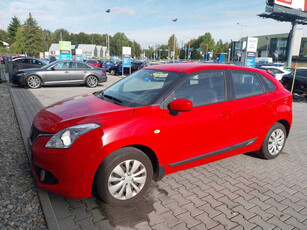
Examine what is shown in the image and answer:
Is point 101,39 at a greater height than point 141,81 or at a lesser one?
greater

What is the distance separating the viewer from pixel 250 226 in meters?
2.70

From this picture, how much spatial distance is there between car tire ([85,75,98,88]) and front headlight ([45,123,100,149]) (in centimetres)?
1210

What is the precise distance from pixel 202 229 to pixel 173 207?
1.59 feet

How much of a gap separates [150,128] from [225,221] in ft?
4.51

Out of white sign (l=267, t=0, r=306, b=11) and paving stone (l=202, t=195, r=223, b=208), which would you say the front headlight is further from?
white sign (l=267, t=0, r=306, b=11)

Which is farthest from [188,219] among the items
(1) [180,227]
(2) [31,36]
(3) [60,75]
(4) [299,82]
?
(2) [31,36]

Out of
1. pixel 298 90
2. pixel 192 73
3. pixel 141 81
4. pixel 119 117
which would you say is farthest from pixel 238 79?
pixel 298 90

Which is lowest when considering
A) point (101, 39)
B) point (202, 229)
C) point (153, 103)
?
point (202, 229)

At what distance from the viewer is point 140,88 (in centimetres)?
379

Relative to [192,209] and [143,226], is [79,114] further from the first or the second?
[192,209]

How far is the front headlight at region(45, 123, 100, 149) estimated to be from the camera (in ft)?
8.67

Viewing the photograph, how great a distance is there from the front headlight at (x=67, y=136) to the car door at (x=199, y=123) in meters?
0.99

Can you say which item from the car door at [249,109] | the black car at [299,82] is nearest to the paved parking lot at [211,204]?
the car door at [249,109]

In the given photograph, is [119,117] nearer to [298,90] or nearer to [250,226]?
[250,226]
